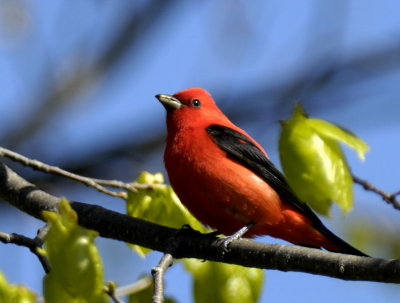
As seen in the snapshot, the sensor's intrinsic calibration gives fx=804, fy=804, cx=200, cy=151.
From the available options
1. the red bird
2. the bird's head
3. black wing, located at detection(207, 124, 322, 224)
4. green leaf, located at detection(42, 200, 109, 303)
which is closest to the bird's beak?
the bird's head

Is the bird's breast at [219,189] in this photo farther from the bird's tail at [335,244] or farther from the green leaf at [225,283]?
the green leaf at [225,283]

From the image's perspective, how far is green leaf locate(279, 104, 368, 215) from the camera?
2.79 metres

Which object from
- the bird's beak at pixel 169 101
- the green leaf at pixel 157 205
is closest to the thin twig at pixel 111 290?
the green leaf at pixel 157 205

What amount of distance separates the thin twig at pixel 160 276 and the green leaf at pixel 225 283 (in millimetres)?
174

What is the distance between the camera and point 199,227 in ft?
14.0

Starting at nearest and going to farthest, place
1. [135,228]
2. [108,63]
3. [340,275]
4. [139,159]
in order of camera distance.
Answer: [340,275]
[135,228]
[139,159]
[108,63]

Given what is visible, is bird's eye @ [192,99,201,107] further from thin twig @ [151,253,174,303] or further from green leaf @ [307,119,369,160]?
green leaf @ [307,119,369,160]

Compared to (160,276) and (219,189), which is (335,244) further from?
(160,276)

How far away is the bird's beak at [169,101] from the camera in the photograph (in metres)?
5.62

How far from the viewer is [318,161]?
2.86 metres

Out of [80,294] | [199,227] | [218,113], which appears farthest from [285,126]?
[218,113]

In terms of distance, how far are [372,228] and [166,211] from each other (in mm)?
2278

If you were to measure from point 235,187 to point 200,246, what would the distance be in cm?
79

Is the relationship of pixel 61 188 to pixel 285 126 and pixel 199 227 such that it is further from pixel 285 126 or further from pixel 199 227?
pixel 285 126
